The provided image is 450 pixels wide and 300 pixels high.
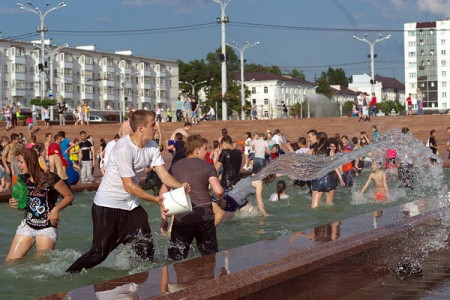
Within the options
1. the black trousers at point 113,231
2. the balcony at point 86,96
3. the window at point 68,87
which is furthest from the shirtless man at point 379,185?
the balcony at point 86,96

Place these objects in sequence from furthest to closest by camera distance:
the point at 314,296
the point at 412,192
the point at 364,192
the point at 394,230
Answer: the point at 412,192, the point at 364,192, the point at 394,230, the point at 314,296

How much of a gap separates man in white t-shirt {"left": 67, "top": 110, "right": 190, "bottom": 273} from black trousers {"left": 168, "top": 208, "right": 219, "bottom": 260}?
1.63 feet

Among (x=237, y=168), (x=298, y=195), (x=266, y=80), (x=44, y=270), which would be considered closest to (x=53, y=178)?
(x=44, y=270)

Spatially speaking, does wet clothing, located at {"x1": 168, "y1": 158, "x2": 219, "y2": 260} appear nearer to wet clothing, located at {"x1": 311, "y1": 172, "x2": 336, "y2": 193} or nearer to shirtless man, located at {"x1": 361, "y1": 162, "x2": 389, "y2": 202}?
wet clothing, located at {"x1": 311, "y1": 172, "x2": 336, "y2": 193}

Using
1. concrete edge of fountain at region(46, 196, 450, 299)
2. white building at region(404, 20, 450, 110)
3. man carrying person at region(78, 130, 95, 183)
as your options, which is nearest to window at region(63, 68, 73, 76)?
white building at region(404, 20, 450, 110)

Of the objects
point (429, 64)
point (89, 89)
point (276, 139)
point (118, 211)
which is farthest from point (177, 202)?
point (429, 64)

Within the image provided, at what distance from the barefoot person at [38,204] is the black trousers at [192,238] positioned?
1000mm

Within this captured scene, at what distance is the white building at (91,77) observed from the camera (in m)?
117

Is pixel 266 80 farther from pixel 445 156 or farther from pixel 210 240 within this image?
pixel 210 240

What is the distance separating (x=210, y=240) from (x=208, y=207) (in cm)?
30

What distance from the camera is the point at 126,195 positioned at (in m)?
7.54

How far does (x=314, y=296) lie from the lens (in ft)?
20.3

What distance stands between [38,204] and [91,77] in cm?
12613

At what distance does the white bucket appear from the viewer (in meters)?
7.14
